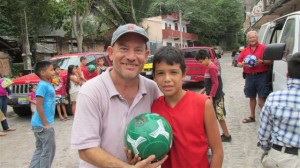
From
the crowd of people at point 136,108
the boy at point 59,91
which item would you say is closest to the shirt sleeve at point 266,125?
the crowd of people at point 136,108

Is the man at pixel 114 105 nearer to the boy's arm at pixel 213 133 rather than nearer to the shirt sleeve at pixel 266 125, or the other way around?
the boy's arm at pixel 213 133

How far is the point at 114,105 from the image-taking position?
1996 millimetres

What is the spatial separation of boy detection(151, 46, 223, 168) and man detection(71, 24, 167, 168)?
0.42ft

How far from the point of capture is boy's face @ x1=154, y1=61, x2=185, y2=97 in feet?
7.08

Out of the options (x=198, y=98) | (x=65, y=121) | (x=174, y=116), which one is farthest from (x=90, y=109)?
(x=65, y=121)

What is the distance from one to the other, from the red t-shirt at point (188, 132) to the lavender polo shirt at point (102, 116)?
22 cm

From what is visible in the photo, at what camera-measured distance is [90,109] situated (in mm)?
1901

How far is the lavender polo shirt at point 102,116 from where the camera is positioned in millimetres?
1880

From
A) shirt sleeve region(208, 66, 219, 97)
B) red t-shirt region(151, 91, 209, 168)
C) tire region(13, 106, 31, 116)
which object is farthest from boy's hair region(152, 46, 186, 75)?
tire region(13, 106, 31, 116)

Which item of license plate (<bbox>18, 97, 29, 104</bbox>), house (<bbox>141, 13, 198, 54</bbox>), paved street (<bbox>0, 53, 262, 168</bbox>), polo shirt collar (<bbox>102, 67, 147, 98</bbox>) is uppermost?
house (<bbox>141, 13, 198, 54</bbox>)

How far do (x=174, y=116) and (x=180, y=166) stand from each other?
337 mm

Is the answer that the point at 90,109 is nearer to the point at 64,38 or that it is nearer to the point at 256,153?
the point at 256,153

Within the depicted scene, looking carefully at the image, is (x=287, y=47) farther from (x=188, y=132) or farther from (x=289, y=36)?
(x=188, y=132)

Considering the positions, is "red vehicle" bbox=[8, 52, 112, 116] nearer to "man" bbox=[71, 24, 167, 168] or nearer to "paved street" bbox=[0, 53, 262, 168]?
"paved street" bbox=[0, 53, 262, 168]
